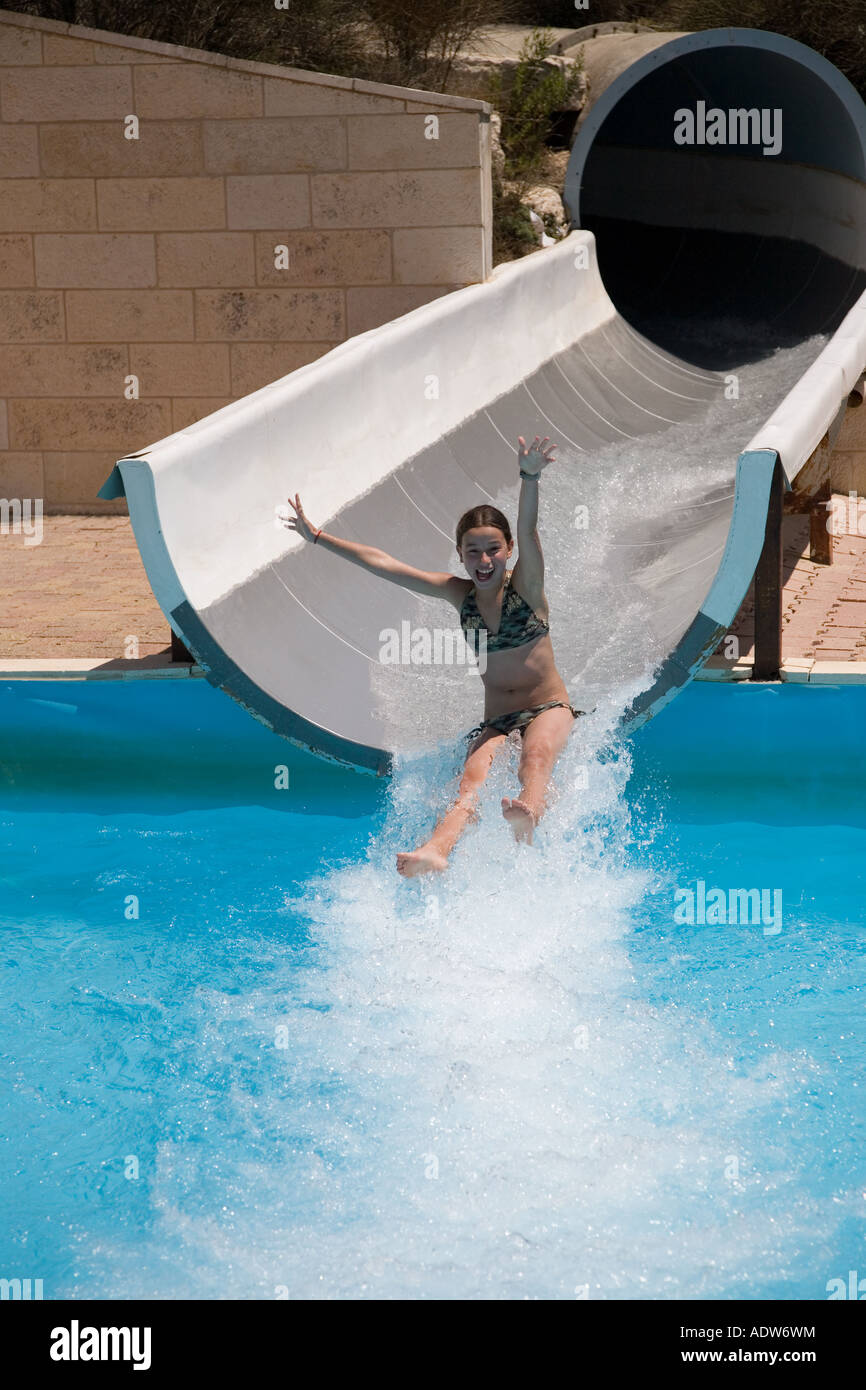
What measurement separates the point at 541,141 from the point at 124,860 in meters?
8.04

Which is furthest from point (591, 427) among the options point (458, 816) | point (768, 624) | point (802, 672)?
point (458, 816)

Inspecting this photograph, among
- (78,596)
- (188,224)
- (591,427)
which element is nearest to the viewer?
(78,596)

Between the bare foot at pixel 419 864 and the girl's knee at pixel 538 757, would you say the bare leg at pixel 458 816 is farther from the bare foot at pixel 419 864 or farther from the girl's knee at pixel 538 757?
the girl's knee at pixel 538 757

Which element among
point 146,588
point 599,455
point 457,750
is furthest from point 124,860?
point 599,455

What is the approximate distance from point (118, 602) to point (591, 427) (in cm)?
256

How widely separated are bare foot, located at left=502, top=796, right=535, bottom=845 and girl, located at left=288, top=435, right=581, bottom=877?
187 millimetres

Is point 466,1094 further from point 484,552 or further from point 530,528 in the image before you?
point 530,528

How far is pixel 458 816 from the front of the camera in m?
3.55

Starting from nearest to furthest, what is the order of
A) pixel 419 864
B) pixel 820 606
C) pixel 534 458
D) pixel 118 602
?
pixel 419 864
pixel 534 458
pixel 820 606
pixel 118 602

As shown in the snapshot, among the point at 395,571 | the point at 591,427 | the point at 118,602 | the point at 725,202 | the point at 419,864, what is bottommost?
the point at 419,864

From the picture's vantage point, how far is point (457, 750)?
4.22m

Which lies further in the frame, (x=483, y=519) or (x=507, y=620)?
(x=507, y=620)

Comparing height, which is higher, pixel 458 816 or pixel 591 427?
pixel 591 427

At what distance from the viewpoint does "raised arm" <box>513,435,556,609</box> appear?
12.1ft
